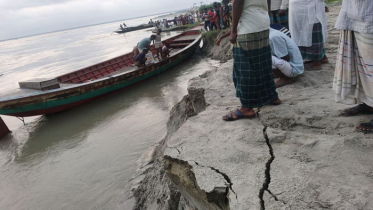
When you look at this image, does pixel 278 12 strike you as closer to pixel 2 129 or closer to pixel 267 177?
pixel 267 177

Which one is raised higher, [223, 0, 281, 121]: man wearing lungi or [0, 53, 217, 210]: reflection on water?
[223, 0, 281, 121]: man wearing lungi

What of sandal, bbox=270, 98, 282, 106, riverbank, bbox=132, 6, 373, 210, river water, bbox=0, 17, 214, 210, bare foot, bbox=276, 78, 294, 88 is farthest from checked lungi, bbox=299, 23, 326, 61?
river water, bbox=0, 17, 214, 210

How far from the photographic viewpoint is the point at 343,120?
Answer: 2.09m

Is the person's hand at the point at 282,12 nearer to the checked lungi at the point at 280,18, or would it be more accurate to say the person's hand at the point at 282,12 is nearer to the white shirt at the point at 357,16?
the checked lungi at the point at 280,18

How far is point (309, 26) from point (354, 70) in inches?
59.3

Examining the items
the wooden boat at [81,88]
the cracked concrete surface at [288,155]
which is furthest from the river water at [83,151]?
the cracked concrete surface at [288,155]

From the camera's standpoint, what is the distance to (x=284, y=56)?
10.0ft

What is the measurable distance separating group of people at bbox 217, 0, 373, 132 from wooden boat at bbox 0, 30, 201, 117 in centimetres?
556

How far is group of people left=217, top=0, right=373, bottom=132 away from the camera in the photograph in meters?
1.83

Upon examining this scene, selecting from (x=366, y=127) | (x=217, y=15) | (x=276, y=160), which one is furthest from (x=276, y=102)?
(x=217, y=15)

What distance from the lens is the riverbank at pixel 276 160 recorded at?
1.44 metres

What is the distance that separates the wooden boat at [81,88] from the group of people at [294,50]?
5.56 m

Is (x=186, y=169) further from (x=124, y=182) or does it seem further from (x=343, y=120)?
(x=124, y=182)

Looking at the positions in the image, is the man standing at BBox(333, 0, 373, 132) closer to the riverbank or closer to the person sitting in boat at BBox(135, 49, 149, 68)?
the riverbank
